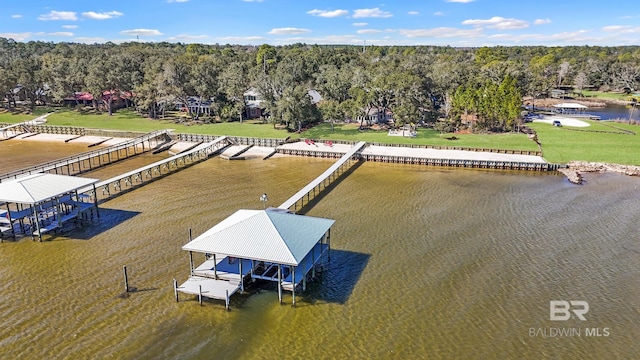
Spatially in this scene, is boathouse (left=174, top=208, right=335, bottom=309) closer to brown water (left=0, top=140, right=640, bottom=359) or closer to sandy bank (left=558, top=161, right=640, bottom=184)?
brown water (left=0, top=140, right=640, bottom=359)

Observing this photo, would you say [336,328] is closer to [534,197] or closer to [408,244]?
[408,244]

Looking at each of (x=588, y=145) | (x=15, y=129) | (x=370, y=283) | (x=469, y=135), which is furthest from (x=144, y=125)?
(x=588, y=145)

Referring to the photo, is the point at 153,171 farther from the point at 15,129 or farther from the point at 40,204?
the point at 15,129

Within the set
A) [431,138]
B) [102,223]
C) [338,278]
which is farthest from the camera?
[431,138]

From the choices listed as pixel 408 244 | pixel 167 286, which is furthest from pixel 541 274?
pixel 167 286

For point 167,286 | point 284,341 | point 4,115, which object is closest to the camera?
point 284,341

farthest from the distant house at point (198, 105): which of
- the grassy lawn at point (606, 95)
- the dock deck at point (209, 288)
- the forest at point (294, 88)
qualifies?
the grassy lawn at point (606, 95)

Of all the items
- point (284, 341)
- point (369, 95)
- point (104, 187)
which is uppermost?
point (369, 95)
